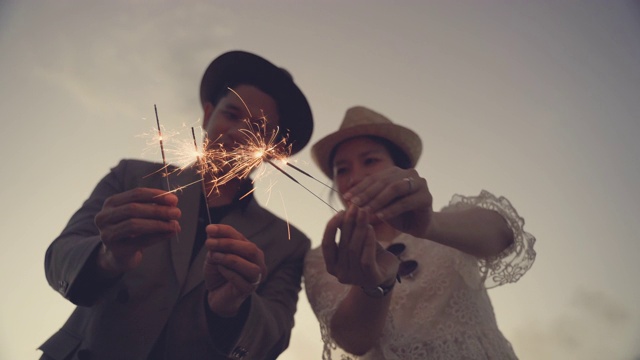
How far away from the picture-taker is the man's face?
300 cm

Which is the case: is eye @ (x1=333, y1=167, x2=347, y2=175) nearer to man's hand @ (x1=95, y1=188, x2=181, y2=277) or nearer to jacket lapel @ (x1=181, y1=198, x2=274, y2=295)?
jacket lapel @ (x1=181, y1=198, x2=274, y2=295)

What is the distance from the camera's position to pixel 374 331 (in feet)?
8.66

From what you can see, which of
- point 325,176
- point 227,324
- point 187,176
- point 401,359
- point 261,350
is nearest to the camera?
point 227,324

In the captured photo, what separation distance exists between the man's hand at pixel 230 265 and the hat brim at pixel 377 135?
212 centimetres

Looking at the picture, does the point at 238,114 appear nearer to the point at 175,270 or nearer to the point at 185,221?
the point at 185,221

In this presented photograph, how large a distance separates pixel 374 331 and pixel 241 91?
227cm

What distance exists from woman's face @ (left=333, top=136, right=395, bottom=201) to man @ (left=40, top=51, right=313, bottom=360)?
0.70 metres

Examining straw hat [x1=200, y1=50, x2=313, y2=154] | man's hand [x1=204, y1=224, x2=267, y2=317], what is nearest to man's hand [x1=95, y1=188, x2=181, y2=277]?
man's hand [x1=204, y1=224, x2=267, y2=317]

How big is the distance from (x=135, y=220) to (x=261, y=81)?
2.09m

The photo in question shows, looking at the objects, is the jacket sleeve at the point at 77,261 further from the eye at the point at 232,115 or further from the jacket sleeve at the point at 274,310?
the eye at the point at 232,115

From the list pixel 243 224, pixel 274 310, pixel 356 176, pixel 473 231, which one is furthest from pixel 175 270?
pixel 473 231

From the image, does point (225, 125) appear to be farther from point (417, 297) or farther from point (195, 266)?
point (417, 297)

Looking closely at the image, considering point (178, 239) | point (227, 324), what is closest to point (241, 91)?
point (178, 239)

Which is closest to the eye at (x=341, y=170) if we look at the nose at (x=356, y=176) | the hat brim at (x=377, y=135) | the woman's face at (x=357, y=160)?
the woman's face at (x=357, y=160)
